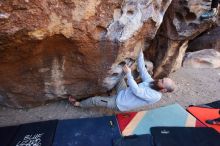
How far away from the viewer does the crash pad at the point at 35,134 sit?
8.95ft

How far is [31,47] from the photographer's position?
254 cm

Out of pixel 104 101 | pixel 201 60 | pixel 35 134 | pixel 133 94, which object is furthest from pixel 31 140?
pixel 201 60

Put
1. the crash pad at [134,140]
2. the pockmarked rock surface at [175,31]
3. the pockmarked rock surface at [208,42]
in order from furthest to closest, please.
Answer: the pockmarked rock surface at [208,42] → the pockmarked rock surface at [175,31] → the crash pad at [134,140]

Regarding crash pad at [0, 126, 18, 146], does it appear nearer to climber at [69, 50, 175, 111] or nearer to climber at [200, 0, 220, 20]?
climber at [69, 50, 175, 111]

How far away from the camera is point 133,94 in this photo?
121 inches

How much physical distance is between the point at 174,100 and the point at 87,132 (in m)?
1.37

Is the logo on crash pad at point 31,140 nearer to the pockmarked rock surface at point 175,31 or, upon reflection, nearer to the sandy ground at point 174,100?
the sandy ground at point 174,100

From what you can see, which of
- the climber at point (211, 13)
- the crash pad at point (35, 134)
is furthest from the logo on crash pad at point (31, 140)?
the climber at point (211, 13)

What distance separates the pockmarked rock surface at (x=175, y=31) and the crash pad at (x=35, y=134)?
1.80m

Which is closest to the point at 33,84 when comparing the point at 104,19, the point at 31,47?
the point at 31,47

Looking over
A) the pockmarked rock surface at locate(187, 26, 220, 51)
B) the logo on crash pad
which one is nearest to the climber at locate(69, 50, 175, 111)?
the logo on crash pad

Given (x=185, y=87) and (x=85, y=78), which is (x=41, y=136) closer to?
(x=85, y=78)

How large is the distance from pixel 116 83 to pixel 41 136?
108cm

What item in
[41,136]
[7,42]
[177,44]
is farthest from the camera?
[177,44]
